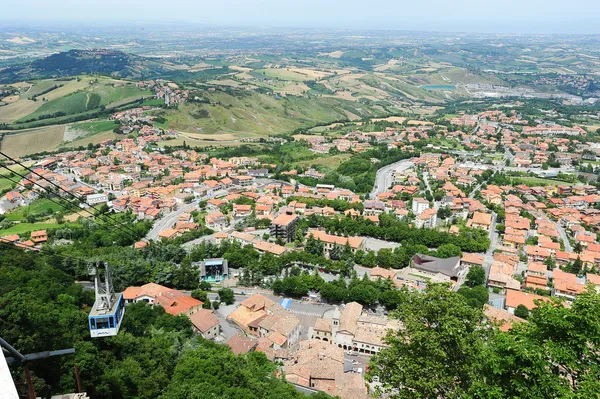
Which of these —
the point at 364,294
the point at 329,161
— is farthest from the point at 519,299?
the point at 329,161

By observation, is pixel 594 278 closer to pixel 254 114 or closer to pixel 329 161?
pixel 329 161

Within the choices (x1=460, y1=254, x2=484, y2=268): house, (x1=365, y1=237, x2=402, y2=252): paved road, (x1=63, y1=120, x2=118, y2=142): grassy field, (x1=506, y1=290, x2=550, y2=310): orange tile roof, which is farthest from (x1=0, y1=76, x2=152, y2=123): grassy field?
(x1=506, y1=290, x2=550, y2=310): orange tile roof

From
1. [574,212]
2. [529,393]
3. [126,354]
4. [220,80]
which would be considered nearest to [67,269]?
[126,354]

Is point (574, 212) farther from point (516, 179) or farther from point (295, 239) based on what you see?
point (295, 239)

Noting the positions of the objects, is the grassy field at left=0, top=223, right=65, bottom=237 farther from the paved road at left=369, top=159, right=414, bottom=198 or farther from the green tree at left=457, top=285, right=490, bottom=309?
the green tree at left=457, top=285, right=490, bottom=309

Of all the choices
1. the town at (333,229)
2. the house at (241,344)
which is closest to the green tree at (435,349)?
the town at (333,229)

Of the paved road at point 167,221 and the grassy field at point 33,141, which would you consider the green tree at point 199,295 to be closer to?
the paved road at point 167,221
